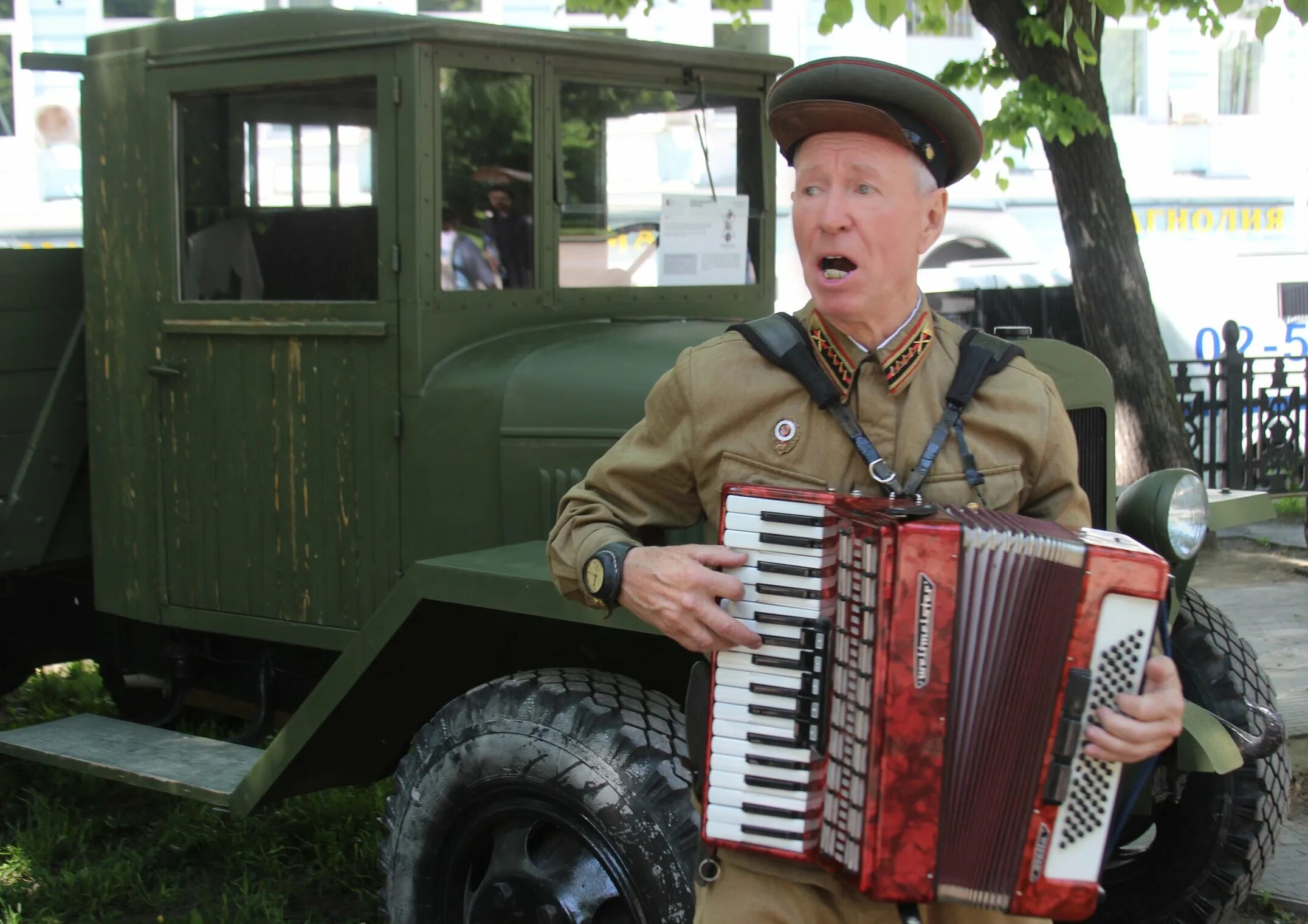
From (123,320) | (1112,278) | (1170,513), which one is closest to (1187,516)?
(1170,513)

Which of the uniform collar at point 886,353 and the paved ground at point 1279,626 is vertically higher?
the uniform collar at point 886,353

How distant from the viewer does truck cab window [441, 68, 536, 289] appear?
3.81 metres

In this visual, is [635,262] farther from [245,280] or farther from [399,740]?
[399,740]

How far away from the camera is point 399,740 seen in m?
3.73

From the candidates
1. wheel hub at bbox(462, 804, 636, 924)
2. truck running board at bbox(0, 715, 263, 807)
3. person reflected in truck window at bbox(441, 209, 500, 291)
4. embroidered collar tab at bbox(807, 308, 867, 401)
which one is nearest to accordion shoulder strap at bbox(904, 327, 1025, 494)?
embroidered collar tab at bbox(807, 308, 867, 401)

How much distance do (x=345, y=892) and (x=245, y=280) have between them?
66.9 inches

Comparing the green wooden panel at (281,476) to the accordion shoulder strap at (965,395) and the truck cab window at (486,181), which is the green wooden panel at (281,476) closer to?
the truck cab window at (486,181)

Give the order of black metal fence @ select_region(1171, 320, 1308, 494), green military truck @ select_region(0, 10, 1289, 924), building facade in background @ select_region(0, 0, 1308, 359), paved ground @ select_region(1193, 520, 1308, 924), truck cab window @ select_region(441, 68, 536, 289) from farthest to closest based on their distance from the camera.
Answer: building facade in background @ select_region(0, 0, 1308, 359) < black metal fence @ select_region(1171, 320, 1308, 494) < paved ground @ select_region(1193, 520, 1308, 924) < truck cab window @ select_region(441, 68, 536, 289) < green military truck @ select_region(0, 10, 1289, 924)

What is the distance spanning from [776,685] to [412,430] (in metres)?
1.95

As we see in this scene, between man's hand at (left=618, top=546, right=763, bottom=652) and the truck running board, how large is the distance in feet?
5.89

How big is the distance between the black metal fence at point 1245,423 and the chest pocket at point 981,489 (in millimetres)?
8675

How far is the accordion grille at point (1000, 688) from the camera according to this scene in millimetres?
1954

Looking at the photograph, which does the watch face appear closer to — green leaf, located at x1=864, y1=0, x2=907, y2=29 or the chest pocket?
the chest pocket

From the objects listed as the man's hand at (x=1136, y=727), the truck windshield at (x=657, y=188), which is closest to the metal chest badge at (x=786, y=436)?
the man's hand at (x=1136, y=727)
